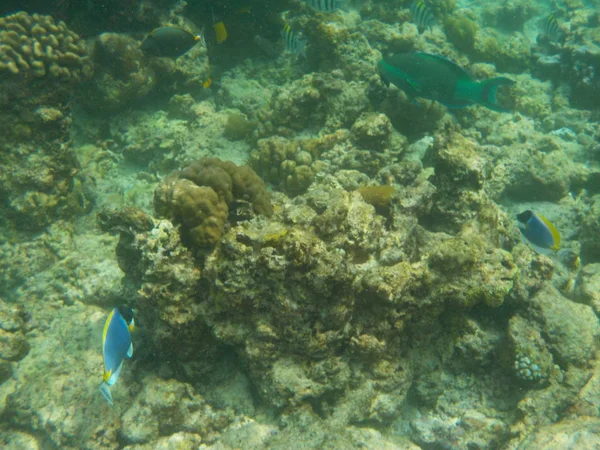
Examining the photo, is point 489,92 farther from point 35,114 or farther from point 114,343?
point 35,114

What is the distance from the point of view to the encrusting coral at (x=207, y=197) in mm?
2846

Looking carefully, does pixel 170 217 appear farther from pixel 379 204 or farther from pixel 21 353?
pixel 21 353

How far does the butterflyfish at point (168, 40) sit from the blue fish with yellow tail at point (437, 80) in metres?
2.82

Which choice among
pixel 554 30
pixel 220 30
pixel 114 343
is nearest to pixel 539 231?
pixel 114 343

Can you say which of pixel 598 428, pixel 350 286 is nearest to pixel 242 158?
pixel 350 286

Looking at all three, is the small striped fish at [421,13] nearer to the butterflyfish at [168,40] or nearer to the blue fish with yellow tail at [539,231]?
the butterflyfish at [168,40]

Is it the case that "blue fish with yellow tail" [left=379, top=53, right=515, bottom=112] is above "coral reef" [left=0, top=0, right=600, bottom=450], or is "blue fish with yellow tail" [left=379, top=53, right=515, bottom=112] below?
above

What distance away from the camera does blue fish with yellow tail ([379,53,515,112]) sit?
15.6 ft

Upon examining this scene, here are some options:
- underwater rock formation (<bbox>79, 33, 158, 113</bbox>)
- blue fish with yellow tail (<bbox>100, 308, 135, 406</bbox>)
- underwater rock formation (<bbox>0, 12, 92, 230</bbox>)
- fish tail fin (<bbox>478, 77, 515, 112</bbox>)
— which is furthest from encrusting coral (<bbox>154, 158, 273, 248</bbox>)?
underwater rock formation (<bbox>79, 33, 158, 113</bbox>)

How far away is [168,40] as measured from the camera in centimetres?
498

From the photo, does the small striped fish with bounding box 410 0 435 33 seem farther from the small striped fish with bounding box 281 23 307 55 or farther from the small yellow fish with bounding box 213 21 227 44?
the small yellow fish with bounding box 213 21 227 44

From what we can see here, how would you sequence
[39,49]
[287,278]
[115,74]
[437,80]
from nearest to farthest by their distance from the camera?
[287,278]
[39,49]
[437,80]
[115,74]

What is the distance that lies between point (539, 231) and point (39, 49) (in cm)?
612

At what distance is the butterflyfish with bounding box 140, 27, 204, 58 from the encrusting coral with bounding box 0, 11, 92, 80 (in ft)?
3.03
